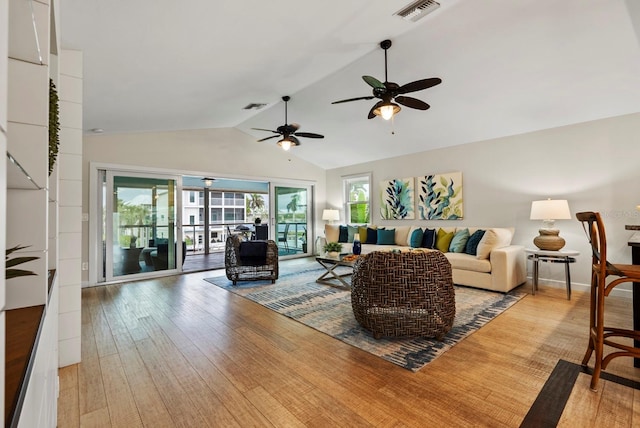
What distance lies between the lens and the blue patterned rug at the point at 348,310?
97.7 inches

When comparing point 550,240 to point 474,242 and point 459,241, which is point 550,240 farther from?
point 459,241

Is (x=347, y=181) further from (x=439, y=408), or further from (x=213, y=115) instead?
(x=439, y=408)

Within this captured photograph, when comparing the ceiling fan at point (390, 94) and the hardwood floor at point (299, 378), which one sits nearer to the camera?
the hardwood floor at point (299, 378)

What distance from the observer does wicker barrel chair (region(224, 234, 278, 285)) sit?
191 inches

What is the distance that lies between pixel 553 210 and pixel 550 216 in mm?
88

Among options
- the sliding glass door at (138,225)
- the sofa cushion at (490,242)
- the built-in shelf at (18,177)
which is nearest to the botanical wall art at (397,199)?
the sofa cushion at (490,242)

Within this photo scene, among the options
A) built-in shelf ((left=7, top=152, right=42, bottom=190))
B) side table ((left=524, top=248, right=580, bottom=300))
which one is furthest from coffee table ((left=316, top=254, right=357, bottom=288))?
built-in shelf ((left=7, top=152, right=42, bottom=190))

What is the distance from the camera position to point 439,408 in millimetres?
1764

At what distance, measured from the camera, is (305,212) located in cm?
806

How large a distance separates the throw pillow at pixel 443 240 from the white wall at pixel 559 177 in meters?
0.54

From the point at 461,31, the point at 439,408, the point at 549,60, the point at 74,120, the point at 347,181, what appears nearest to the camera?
the point at 439,408

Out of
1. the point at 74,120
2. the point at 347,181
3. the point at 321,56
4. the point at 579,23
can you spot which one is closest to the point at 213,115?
the point at 321,56

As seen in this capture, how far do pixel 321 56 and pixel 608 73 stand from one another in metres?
3.20

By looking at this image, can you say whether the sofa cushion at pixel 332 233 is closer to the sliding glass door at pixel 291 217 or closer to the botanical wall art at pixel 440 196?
the sliding glass door at pixel 291 217
